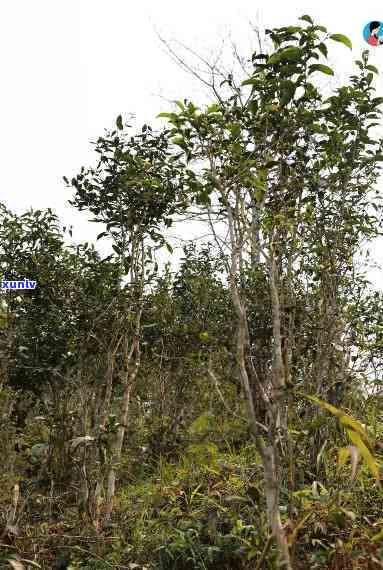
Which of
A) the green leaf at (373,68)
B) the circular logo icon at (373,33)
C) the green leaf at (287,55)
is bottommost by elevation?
the green leaf at (287,55)

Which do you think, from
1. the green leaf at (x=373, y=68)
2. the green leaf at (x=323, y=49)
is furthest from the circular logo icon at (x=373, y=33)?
the green leaf at (x=323, y=49)

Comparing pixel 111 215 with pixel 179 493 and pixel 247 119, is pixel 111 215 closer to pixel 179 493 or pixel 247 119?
pixel 247 119

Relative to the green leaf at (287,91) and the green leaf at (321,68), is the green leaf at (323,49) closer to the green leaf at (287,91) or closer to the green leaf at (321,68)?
the green leaf at (321,68)

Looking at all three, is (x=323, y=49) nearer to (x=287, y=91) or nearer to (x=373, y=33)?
(x=287, y=91)

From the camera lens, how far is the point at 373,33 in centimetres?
384

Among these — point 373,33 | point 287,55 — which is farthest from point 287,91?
point 373,33

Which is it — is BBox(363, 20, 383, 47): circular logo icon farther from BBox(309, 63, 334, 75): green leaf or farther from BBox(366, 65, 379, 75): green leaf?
BBox(309, 63, 334, 75): green leaf

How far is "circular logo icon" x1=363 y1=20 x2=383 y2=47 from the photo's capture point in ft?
12.6

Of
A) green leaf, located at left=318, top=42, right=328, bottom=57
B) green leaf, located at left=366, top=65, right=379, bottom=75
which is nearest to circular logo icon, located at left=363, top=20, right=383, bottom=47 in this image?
green leaf, located at left=366, top=65, right=379, bottom=75

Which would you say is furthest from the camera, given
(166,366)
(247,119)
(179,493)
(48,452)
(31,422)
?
(166,366)

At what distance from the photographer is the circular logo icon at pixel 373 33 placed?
12.6 ft

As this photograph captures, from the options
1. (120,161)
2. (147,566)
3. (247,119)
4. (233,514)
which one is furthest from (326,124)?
(147,566)

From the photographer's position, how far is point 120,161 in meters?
5.10

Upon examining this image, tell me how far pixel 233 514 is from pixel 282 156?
2474mm
